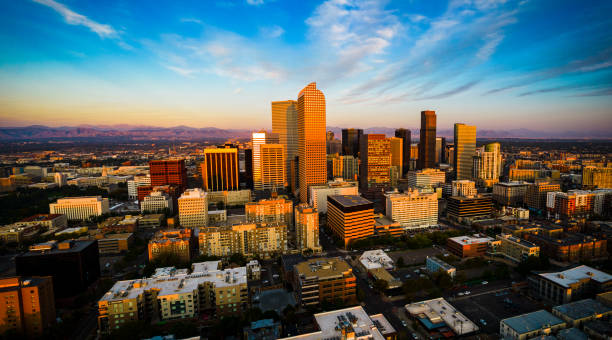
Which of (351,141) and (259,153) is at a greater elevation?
(351,141)

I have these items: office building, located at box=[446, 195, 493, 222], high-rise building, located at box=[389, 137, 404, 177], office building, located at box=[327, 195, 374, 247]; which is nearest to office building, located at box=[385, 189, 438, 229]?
office building, located at box=[446, 195, 493, 222]

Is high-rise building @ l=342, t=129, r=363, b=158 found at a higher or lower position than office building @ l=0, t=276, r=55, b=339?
higher

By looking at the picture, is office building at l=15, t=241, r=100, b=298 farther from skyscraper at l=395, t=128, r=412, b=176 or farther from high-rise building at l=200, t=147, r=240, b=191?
skyscraper at l=395, t=128, r=412, b=176

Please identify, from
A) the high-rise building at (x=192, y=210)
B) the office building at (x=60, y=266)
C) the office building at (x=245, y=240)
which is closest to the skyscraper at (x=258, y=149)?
the high-rise building at (x=192, y=210)

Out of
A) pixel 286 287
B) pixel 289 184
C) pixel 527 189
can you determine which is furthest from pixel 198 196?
pixel 527 189

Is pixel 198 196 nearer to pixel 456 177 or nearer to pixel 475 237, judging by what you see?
pixel 475 237

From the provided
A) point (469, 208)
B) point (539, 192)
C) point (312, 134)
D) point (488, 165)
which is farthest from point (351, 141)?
point (469, 208)

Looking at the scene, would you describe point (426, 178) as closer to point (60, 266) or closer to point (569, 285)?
point (569, 285)
